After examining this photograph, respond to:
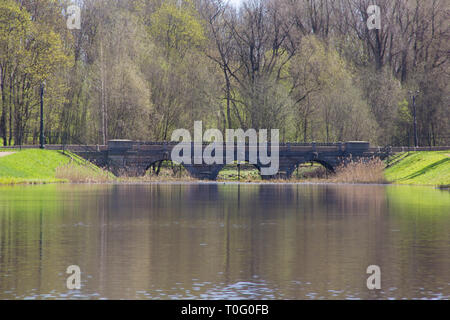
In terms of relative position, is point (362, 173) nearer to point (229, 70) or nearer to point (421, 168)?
point (421, 168)

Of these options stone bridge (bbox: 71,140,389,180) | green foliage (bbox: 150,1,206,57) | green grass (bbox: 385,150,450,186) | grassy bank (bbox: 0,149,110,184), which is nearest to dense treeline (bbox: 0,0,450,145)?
green foliage (bbox: 150,1,206,57)

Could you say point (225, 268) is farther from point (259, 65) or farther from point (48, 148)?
point (259, 65)

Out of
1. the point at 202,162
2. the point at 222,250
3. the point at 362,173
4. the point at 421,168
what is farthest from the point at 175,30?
the point at 222,250

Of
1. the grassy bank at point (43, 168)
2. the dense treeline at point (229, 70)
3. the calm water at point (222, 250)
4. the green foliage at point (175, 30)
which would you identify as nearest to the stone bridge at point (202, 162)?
the grassy bank at point (43, 168)

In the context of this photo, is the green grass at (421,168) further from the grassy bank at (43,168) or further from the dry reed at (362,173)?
the grassy bank at (43,168)

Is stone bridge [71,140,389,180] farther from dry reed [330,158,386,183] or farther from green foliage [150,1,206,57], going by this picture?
green foliage [150,1,206,57]

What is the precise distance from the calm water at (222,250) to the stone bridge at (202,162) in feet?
121

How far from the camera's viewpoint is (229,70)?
8856 cm

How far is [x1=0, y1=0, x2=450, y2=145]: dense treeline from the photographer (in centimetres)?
7725

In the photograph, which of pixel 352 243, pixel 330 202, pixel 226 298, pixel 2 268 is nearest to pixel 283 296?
pixel 226 298

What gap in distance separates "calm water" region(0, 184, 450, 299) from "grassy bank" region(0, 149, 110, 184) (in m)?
26.3
